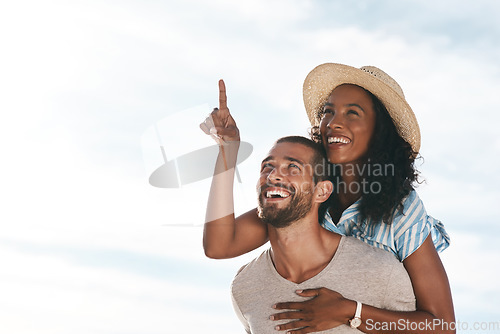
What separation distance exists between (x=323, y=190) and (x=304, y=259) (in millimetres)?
511

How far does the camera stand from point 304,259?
15.5 ft

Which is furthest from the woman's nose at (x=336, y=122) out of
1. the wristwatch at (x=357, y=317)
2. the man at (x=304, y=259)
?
the wristwatch at (x=357, y=317)

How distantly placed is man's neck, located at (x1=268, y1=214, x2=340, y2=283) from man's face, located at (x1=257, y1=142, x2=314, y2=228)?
8 cm

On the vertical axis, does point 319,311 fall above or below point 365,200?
below

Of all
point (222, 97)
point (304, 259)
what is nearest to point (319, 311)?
point (304, 259)

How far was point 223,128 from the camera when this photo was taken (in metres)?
4.91

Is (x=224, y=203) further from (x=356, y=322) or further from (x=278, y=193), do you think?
(x=356, y=322)

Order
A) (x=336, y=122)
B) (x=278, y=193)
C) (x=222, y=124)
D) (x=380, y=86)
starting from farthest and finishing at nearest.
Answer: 1. (x=380, y=86)
2. (x=336, y=122)
3. (x=222, y=124)
4. (x=278, y=193)

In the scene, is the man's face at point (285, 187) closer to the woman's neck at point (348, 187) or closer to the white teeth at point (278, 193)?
the white teeth at point (278, 193)

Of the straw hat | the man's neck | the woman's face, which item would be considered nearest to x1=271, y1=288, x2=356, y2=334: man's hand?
the man's neck

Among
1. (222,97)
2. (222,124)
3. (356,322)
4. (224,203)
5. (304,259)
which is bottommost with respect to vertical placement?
(356,322)

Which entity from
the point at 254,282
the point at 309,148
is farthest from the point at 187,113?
the point at 254,282

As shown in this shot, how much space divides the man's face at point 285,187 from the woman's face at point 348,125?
1.12 ft

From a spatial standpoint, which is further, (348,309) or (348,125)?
(348,125)
